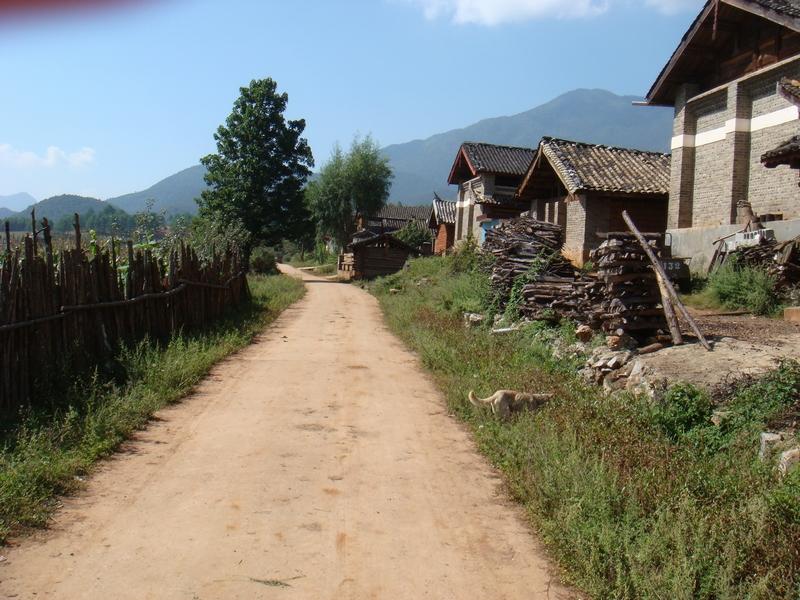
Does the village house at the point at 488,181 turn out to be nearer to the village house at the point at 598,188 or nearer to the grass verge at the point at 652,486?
the village house at the point at 598,188

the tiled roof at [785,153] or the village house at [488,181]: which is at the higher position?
the village house at [488,181]

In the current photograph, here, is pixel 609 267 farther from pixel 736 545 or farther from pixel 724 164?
pixel 724 164

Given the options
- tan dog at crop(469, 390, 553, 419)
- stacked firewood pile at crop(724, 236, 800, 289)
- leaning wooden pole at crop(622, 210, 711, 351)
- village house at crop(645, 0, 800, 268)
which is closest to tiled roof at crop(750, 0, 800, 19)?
village house at crop(645, 0, 800, 268)

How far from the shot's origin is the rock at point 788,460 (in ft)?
16.5

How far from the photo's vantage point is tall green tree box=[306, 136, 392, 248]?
2365 inches

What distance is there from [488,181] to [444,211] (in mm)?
11059

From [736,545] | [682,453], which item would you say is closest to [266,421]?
[682,453]

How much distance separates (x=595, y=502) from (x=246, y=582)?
2.33 meters

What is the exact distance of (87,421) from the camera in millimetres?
6297

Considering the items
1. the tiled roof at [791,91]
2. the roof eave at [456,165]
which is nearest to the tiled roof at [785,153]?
the tiled roof at [791,91]

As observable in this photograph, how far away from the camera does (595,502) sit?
4621 millimetres

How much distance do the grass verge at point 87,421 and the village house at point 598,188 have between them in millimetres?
12870

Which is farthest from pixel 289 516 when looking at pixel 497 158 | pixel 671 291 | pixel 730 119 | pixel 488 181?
pixel 497 158

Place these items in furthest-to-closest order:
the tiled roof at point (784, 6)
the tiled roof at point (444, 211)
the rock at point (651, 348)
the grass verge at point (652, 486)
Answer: the tiled roof at point (444, 211) → the tiled roof at point (784, 6) → the rock at point (651, 348) → the grass verge at point (652, 486)
